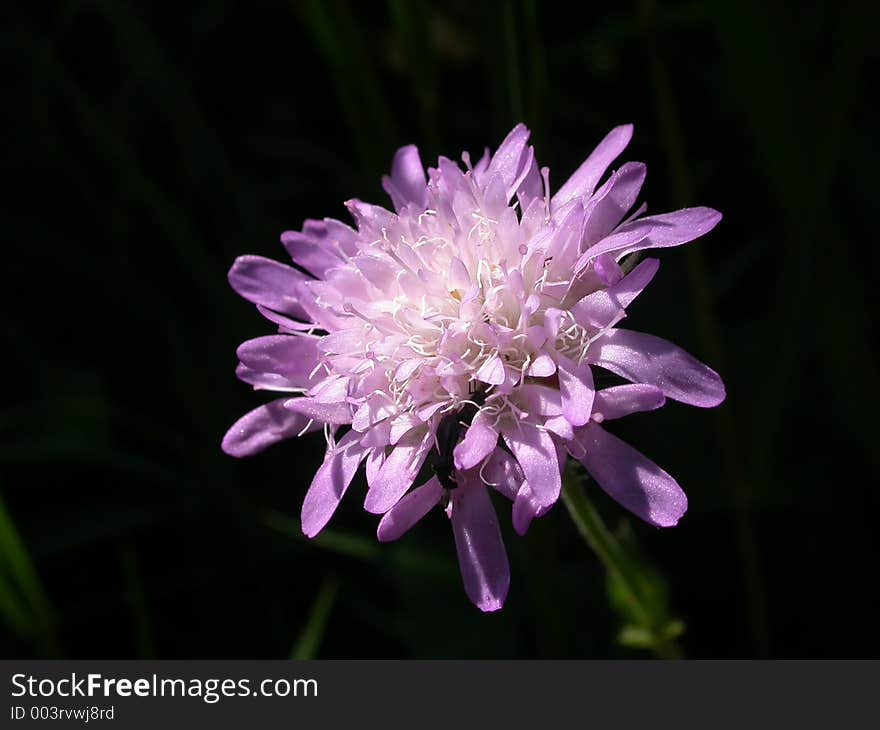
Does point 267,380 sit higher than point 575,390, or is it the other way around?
point 267,380

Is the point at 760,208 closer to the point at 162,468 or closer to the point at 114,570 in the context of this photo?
the point at 162,468

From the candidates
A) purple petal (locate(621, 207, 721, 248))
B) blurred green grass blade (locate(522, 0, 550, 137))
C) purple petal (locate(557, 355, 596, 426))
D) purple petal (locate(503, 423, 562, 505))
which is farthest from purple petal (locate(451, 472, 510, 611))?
blurred green grass blade (locate(522, 0, 550, 137))

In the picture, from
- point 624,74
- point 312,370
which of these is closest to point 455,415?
point 312,370

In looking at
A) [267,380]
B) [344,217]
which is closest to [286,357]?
[267,380]

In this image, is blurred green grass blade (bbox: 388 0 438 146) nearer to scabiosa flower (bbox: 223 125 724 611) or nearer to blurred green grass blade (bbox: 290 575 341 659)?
scabiosa flower (bbox: 223 125 724 611)

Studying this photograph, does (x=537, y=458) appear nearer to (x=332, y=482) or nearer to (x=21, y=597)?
(x=332, y=482)
